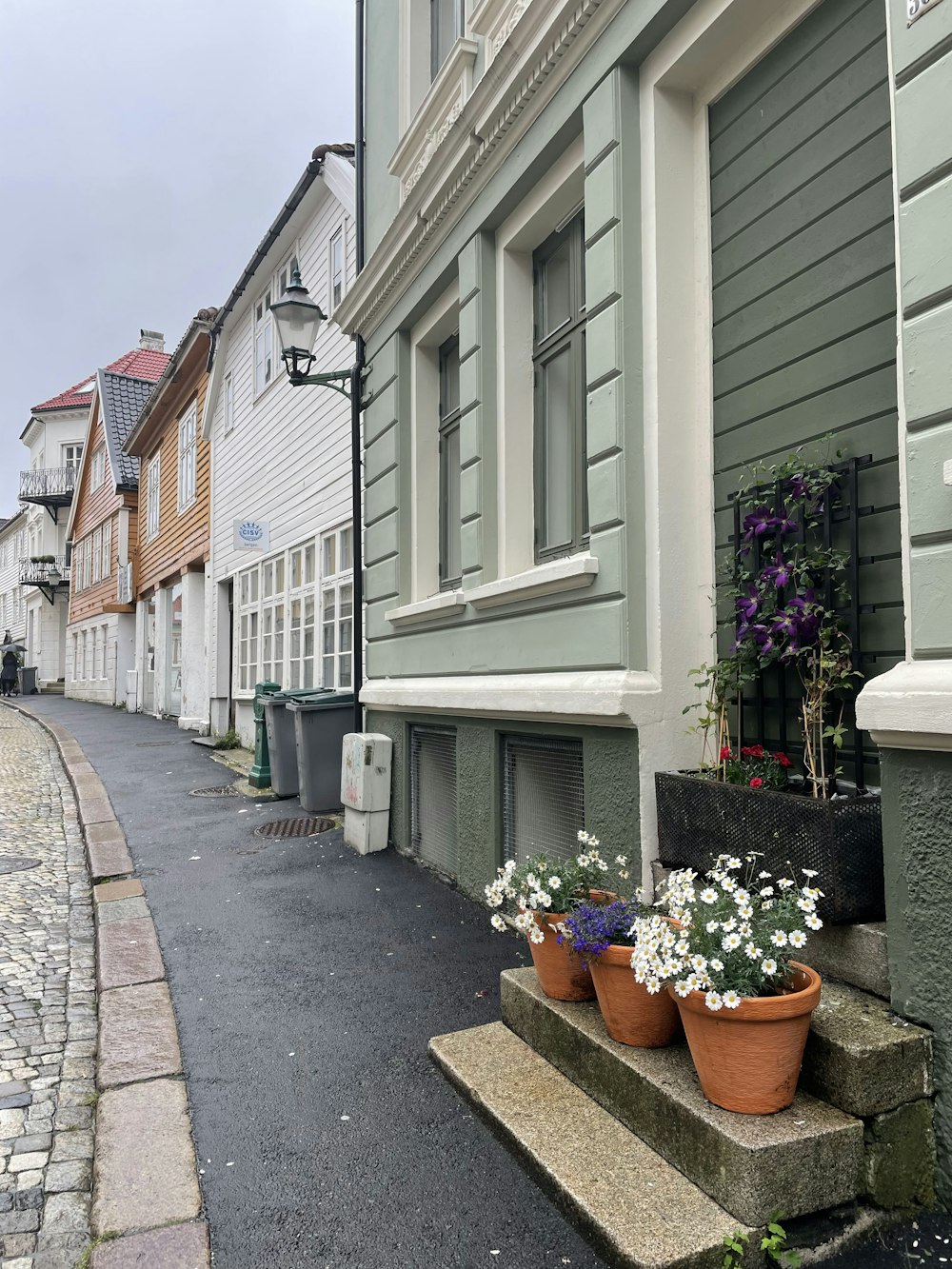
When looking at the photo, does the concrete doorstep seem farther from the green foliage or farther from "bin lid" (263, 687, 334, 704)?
"bin lid" (263, 687, 334, 704)

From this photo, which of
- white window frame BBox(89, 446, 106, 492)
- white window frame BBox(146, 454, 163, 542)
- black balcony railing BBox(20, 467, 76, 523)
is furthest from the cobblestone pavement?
black balcony railing BBox(20, 467, 76, 523)

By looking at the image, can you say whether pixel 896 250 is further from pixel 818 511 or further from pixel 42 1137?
pixel 42 1137

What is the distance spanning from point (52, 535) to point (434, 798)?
36573mm

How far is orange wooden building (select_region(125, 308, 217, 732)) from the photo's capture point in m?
16.7

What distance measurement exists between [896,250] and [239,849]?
20.0 ft

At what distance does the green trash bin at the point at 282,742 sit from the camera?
8.96 meters

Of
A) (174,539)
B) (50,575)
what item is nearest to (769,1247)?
(174,539)

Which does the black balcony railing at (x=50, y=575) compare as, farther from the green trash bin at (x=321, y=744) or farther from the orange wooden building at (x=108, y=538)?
the green trash bin at (x=321, y=744)

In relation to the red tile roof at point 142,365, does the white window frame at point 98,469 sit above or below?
below

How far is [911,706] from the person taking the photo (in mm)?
2455

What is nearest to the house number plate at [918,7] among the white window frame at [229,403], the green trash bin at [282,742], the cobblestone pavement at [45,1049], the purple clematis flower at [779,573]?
the purple clematis flower at [779,573]

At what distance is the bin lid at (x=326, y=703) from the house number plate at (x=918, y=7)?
655 centimetres

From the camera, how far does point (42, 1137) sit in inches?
117

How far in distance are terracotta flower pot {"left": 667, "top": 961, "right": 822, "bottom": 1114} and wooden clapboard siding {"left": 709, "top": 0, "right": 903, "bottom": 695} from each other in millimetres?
1239
